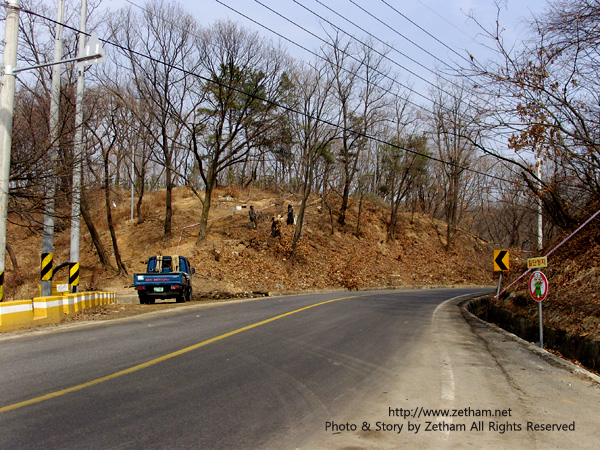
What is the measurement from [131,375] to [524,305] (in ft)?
47.8

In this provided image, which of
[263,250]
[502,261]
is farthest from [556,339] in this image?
[263,250]

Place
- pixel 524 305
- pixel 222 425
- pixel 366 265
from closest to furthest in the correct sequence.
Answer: pixel 222 425 → pixel 524 305 → pixel 366 265

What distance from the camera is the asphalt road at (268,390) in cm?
513

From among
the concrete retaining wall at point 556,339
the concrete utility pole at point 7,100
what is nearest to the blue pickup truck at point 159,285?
the concrete utility pole at point 7,100

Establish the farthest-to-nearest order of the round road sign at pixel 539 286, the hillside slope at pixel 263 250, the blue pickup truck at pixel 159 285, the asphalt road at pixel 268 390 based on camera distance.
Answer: the hillside slope at pixel 263 250
the blue pickup truck at pixel 159 285
the round road sign at pixel 539 286
the asphalt road at pixel 268 390

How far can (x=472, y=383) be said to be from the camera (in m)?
7.73

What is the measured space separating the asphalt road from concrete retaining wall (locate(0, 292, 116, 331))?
3.69 ft

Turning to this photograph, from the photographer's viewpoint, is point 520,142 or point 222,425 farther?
point 520,142

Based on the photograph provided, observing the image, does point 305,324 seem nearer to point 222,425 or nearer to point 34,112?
point 222,425

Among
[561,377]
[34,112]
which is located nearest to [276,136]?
[34,112]

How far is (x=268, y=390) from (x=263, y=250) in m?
30.9

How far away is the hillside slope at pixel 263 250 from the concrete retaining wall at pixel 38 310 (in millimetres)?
8351

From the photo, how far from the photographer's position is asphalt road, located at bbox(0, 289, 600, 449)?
5.13 metres

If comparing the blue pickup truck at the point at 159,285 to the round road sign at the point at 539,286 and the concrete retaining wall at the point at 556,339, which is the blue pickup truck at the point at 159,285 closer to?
the concrete retaining wall at the point at 556,339
